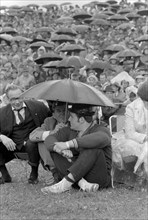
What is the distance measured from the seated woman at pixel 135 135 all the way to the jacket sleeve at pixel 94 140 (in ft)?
1.26

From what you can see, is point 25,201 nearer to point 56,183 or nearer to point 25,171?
point 56,183

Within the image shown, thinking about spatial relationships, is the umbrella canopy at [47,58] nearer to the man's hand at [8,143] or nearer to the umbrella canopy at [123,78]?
the umbrella canopy at [123,78]

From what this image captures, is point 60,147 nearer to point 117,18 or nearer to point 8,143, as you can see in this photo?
point 8,143

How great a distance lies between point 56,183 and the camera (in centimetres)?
645

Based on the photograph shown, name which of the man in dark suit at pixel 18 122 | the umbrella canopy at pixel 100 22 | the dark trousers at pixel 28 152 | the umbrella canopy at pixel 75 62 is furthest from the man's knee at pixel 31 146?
the umbrella canopy at pixel 100 22

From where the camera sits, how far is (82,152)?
19.9ft

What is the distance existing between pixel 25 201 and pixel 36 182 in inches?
37.1

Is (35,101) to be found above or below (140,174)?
above

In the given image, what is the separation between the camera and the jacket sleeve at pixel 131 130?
6.32 m

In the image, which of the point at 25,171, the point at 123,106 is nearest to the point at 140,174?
the point at 25,171

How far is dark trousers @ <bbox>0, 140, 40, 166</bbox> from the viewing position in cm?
673

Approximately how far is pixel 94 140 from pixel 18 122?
4.58 ft

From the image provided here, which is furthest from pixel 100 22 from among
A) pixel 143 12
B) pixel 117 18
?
pixel 143 12

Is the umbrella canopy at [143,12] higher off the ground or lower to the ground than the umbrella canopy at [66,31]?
lower
